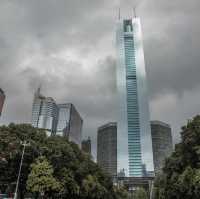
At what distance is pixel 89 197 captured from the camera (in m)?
60.8

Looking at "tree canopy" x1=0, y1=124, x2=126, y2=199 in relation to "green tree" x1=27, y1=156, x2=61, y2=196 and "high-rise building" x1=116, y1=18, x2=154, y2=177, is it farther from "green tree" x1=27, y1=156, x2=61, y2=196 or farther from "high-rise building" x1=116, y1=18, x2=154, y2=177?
"high-rise building" x1=116, y1=18, x2=154, y2=177

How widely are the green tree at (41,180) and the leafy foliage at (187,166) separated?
19298 mm

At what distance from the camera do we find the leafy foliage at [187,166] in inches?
1386

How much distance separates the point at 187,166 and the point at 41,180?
74.8 feet

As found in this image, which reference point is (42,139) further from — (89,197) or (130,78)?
(130,78)

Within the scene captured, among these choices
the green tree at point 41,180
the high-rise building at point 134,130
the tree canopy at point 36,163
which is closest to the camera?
the green tree at point 41,180

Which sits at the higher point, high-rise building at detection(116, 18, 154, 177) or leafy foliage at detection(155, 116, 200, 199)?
high-rise building at detection(116, 18, 154, 177)

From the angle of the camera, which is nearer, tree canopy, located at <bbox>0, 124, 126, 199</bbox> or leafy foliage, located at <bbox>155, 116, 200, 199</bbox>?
leafy foliage, located at <bbox>155, 116, 200, 199</bbox>

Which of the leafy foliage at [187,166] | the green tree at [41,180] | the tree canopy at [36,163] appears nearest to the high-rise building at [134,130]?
the tree canopy at [36,163]

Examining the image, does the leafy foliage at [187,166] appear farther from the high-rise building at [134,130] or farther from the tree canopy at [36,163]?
the high-rise building at [134,130]

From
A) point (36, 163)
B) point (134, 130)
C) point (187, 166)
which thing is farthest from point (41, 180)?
point (134, 130)

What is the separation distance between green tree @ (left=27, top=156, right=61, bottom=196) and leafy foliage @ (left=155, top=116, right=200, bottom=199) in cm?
1930

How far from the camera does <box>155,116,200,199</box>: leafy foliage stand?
115 feet

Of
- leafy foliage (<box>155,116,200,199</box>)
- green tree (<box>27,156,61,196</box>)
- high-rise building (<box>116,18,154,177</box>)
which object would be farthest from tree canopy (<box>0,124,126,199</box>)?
high-rise building (<box>116,18,154,177</box>)
